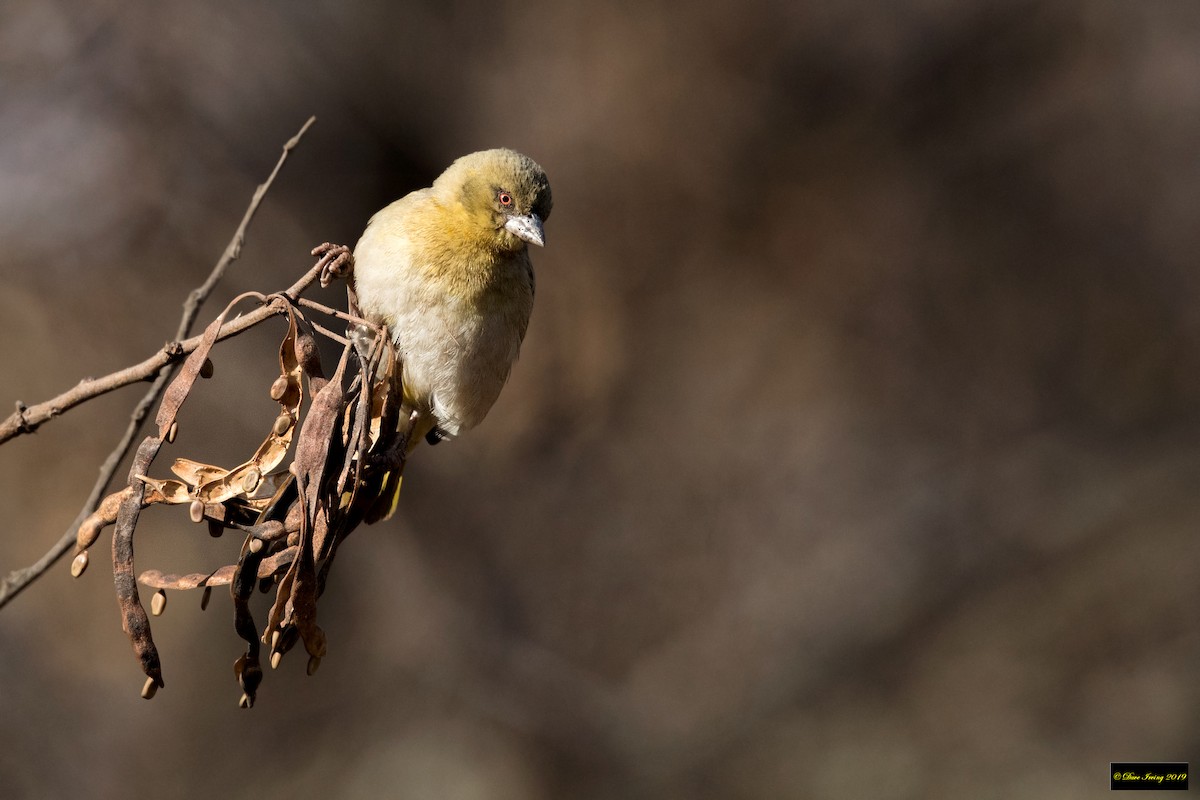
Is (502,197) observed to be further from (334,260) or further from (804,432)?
(804,432)

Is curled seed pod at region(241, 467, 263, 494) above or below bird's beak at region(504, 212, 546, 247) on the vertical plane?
below

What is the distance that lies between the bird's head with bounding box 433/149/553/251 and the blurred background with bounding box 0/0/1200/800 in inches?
186

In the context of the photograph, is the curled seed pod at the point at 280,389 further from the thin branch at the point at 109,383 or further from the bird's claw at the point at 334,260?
the bird's claw at the point at 334,260

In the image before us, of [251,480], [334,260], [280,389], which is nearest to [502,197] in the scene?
[334,260]

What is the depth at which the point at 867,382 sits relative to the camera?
903cm

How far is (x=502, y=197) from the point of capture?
3438 millimetres

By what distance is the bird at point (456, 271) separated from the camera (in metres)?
3.28

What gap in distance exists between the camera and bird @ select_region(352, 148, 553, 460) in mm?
3279

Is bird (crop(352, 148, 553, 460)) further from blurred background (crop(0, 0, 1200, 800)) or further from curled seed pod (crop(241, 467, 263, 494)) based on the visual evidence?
blurred background (crop(0, 0, 1200, 800))

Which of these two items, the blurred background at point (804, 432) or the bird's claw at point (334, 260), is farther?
the blurred background at point (804, 432)

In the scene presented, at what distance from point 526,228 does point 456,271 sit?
0.86 ft

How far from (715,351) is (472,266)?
572 centimetres

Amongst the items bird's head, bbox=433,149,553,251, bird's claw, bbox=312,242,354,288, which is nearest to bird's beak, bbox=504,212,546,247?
bird's head, bbox=433,149,553,251

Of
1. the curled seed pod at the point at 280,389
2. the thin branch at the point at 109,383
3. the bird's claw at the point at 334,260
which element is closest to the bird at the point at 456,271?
the bird's claw at the point at 334,260
